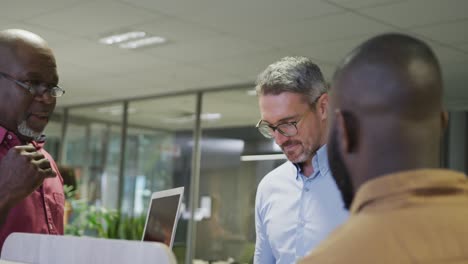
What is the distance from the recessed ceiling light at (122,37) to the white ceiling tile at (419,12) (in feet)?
5.73

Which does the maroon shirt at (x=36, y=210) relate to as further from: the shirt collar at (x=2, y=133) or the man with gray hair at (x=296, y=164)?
the man with gray hair at (x=296, y=164)

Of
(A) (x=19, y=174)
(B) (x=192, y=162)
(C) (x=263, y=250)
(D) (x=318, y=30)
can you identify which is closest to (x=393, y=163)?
(A) (x=19, y=174)

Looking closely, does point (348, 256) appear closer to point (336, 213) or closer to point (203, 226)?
point (336, 213)

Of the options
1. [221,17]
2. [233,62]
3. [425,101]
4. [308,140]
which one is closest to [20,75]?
[308,140]

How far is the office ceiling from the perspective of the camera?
4.05 metres

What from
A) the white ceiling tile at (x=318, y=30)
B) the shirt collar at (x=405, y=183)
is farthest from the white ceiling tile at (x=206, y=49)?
the shirt collar at (x=405, y=183)

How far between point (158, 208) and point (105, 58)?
463 centimetres

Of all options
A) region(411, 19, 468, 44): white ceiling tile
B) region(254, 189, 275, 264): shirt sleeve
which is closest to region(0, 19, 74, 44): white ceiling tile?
region(411, 19, 468, 44): white ceiling tile

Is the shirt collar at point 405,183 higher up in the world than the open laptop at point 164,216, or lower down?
higher up

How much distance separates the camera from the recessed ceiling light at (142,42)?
16.5 feet

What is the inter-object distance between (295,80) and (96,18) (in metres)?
2.79

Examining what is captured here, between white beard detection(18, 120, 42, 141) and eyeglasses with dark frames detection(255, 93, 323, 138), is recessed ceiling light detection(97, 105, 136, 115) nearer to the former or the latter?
A: eyeglasses with dark frames detection(255, 93, 323, 138)

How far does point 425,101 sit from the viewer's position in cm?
82

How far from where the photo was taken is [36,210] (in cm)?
154
